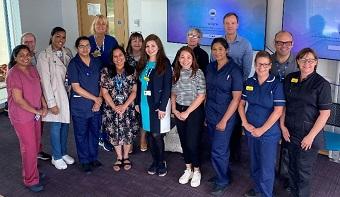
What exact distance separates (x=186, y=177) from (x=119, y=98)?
95cm

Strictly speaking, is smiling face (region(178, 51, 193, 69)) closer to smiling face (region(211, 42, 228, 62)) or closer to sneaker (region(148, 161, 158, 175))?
smiling face (region(211, 42, 228, 62))

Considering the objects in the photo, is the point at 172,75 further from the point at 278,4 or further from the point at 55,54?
the point at 278,4

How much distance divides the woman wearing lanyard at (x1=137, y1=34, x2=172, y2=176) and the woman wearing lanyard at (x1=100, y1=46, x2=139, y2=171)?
104mm

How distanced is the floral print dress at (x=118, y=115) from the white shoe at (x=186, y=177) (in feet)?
2.00

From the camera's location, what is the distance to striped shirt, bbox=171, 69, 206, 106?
3014mm

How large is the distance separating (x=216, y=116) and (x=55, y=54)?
5.18 ft

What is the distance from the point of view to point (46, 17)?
6.04 metres

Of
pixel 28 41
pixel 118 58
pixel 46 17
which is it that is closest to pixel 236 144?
pixel 118 58

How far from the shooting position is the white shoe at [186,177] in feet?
10.9

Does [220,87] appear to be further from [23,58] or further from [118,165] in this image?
[23,58]

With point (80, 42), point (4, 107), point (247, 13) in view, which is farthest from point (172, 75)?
point (4, 107)

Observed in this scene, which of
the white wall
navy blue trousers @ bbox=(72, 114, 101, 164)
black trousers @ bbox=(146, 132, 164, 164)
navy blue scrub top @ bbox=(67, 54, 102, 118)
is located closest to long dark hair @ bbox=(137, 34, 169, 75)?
navy blue scrub top @ bbox=(67, 54, 102, 118)

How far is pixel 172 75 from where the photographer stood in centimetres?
313

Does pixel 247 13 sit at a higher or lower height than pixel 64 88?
higher
